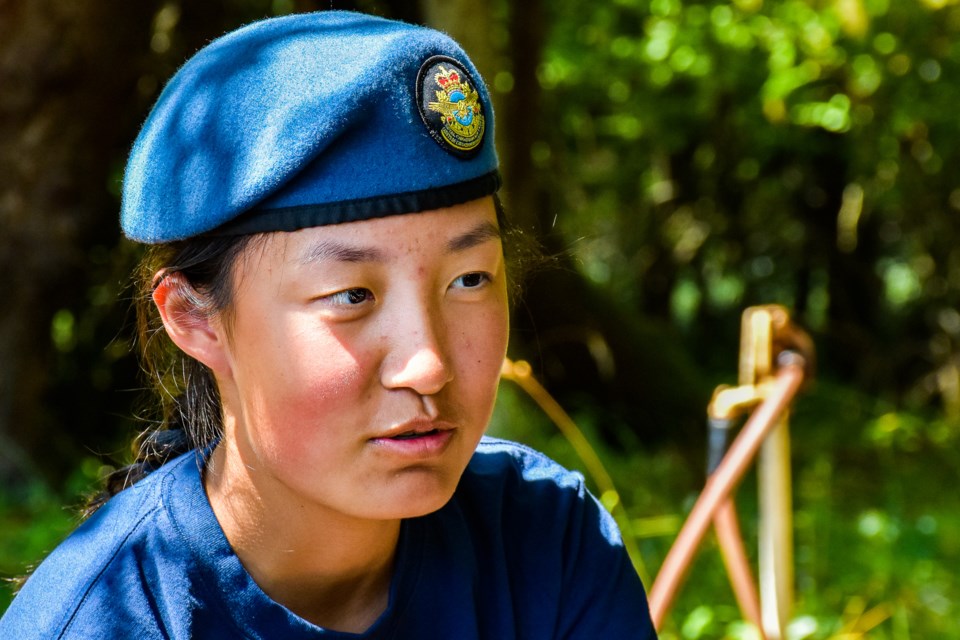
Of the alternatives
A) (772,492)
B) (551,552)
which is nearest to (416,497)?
(551,552)

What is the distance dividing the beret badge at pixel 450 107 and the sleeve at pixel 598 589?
673 millimetres

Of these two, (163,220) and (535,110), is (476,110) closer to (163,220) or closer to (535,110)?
(163,220)

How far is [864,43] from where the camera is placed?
202 inches

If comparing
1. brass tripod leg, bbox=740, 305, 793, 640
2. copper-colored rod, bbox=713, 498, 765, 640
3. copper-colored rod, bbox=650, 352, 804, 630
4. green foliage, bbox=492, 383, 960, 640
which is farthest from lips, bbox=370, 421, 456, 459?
green foliage, bbox=492, 383, 960, 640

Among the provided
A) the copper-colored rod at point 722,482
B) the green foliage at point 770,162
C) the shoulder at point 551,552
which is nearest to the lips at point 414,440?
the shoulder at point 551,552

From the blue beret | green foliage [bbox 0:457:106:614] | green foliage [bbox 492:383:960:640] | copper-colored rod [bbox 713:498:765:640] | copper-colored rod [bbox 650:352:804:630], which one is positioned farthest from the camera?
green foliage [bbox 492:383:960:640]

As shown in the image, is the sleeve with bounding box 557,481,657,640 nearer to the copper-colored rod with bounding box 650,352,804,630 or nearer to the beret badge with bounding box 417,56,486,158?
the copper-colored rod with bounding box 650,352,804,630

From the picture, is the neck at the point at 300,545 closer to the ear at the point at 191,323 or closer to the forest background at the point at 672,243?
the ear at the point at 191,323

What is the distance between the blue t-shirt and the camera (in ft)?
4.52

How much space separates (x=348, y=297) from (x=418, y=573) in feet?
1.65

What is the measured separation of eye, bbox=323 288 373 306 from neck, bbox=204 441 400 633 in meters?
0.32

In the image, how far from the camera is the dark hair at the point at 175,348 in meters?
1.39

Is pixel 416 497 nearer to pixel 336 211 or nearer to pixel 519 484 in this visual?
pixel 336 211

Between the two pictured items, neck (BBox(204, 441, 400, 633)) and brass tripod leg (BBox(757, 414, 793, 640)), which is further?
brass tripod leg (BBox(757, 414, 793, 640))
